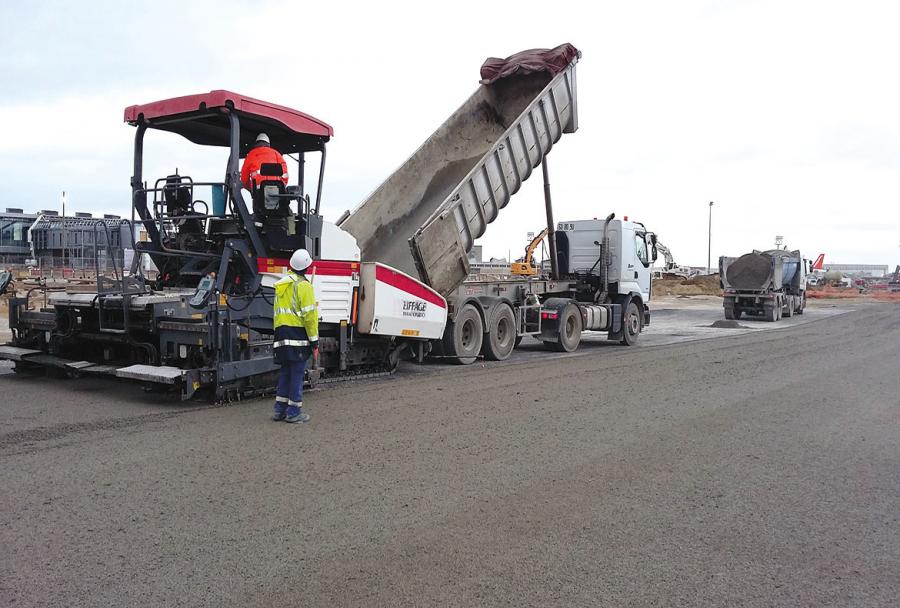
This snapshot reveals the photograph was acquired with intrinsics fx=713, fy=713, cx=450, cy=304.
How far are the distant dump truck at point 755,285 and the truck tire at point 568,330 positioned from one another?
15.2 meters

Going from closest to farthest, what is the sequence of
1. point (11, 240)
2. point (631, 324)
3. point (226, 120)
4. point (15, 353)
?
point (226, 120) → point (15, 353) → point (631, 324) → point (11, 240)

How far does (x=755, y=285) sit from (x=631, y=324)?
1365cm

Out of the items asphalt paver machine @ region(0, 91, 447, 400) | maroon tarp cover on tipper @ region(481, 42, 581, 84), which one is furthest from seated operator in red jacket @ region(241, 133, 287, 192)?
maroon tarp cover on tipper @ region(481, 42, 581, 84)

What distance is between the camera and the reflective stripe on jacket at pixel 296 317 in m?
7.07

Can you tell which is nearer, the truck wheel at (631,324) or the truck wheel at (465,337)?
the truck wheel at (465,337)

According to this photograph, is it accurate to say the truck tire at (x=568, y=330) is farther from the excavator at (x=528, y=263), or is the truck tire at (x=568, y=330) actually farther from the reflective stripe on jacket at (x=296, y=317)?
the reflective stripe on jacket at (x=296, y=317)

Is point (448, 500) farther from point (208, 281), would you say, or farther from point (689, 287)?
point (689, 287)

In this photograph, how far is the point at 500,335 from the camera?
13078 millimetres

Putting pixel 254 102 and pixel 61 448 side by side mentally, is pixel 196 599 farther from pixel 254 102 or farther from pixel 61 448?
pixel 254 102

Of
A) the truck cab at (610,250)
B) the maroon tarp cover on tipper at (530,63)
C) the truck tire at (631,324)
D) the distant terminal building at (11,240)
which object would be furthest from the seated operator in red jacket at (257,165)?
the distant terminal building at (11,240)

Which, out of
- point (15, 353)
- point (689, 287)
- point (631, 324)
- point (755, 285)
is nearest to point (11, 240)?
point (15, 353)

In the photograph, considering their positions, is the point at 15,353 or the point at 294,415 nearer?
the point at 294,415

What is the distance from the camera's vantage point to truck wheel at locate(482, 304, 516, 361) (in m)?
12.6

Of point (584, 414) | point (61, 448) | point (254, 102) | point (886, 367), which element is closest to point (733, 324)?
point (886, 367)
